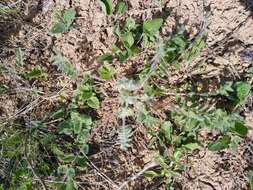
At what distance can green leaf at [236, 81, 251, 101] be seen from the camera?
191 centimetres

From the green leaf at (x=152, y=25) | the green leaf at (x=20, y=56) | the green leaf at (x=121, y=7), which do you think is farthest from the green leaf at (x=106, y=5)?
the green leaf at (x=20, y=56)

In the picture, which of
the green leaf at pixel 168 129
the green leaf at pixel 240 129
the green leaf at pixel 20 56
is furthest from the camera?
the green leaf at pixel 20 56

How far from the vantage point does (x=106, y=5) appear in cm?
203

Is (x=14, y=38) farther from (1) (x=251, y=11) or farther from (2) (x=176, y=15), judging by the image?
(1) (x=251, y=11)

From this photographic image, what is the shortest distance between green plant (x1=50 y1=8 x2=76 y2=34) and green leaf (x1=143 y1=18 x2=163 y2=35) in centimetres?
32

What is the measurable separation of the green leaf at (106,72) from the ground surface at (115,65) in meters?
0.03

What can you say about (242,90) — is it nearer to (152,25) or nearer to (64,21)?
(152,25)

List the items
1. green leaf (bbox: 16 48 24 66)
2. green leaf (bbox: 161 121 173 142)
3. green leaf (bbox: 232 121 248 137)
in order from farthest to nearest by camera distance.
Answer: green leaf (bbox: 16 48 24 66)
green leaf (bbox: 161 121 173 142)
green leaf (bbox: 232 121 248 137)

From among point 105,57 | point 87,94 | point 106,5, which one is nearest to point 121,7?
point 106,5

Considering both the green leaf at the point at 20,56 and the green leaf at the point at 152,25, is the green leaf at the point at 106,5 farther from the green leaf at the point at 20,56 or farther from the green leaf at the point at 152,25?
the green leaf at the point at 20,56

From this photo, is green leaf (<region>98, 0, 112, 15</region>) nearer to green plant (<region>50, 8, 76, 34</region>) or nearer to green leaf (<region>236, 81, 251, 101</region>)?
green plant (<region>50, 8, 76, 34</region>)

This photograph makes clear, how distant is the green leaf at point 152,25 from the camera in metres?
1.96

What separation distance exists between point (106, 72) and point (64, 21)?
0.29 metres

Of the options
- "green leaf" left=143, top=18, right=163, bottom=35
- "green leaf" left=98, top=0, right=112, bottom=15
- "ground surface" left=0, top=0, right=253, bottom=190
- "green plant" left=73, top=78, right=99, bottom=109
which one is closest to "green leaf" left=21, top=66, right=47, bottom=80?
"ground surface" left=0, top=0, right=253, bottom=190
